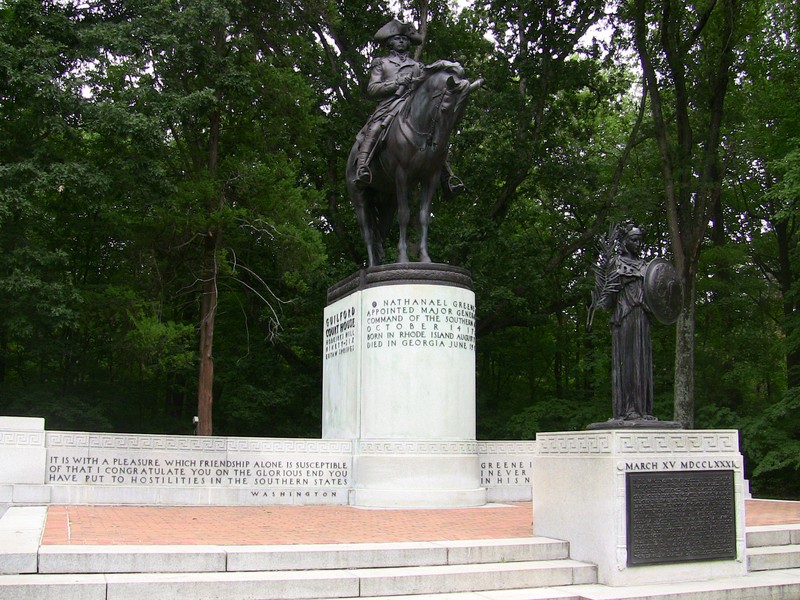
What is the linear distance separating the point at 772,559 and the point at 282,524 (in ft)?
18.2

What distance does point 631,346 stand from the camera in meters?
9.56

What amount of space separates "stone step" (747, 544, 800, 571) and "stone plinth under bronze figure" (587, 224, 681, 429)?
5.70 feet

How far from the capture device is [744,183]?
92.2 ft

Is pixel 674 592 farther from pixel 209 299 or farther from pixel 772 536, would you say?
pixel 209 299

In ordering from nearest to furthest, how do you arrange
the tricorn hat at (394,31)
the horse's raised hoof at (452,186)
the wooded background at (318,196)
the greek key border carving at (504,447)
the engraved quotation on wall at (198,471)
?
the engraved quotation on wall at (198,471) < the greek key border carving at (504,447) < the horse's raised hoof at (452,186) < the tricorn hat at (394,31) < the wooded background at (318,196)

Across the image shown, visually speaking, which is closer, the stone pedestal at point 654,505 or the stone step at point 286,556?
the stone step at point 286,556

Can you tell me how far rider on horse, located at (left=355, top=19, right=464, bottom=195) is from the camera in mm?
14734

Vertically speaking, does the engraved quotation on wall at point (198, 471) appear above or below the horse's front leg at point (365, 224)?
below

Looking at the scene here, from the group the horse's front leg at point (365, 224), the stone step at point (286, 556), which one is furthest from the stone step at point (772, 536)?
the horse's front leg at point (365, 224)

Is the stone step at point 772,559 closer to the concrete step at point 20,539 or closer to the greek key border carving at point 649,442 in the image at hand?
the greek key border carving at point 649,442

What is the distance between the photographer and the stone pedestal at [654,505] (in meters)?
8.16

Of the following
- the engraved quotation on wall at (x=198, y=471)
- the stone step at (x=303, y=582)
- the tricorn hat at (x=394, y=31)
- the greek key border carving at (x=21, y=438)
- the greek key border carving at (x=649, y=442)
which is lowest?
the stone step at (x=303, y=582)

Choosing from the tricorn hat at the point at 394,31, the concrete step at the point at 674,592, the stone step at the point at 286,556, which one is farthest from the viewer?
the tricorn hat at the point at 394,31

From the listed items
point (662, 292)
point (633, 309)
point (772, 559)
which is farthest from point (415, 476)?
point (772, 559)
